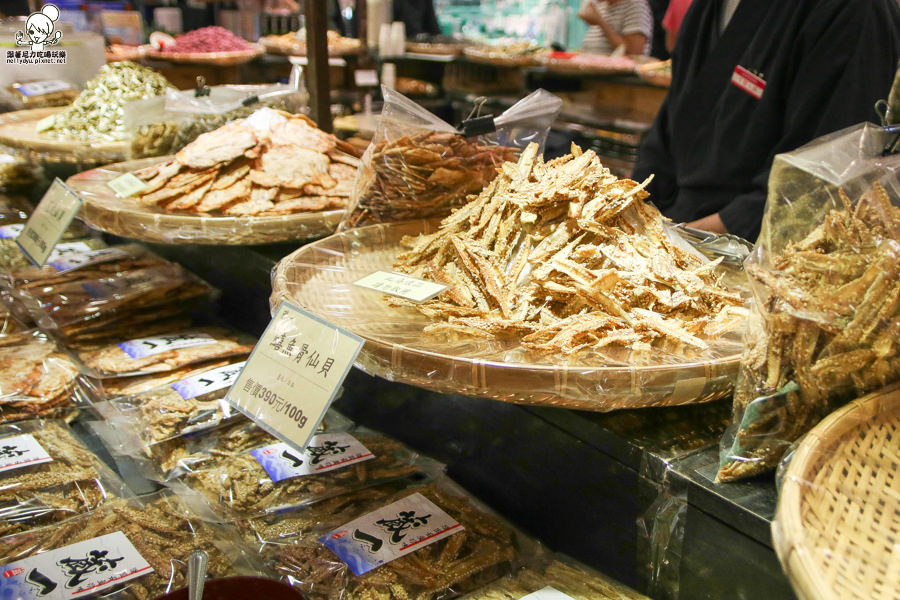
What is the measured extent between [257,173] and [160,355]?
0.39 meters

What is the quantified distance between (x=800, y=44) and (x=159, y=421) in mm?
1413

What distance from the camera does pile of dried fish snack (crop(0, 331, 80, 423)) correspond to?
4.34 feet

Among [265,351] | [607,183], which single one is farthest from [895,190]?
[265,351]

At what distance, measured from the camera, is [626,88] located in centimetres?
355

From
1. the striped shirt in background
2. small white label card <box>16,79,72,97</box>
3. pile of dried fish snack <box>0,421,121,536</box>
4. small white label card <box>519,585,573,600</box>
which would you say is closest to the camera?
small white label card <box>519,585,573,600</box>

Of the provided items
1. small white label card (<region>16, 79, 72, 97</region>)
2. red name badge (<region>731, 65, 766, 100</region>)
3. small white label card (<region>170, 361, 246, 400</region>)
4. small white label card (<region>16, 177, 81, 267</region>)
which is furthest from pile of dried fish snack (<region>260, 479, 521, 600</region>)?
small white label card (<region>16, 79, 72, 97</region>)

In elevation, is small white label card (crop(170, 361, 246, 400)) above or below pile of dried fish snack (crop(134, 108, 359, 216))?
below

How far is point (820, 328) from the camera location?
656 mm

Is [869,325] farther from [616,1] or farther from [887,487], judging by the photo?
[616,1]

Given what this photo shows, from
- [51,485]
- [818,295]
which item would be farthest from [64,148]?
[818,295]

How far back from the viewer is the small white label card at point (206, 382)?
132cm

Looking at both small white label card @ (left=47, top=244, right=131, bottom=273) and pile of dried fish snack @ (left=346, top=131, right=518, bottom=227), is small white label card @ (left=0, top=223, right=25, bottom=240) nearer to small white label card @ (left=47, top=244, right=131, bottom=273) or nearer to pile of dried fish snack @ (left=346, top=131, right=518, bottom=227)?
small white label card @ (left=47, top=244, right=131, bottom=273)

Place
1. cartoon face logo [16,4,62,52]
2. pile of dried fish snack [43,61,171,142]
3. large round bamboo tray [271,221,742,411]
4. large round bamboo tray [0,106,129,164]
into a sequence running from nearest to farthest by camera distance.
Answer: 1. large round bamboo tray [271,221,742,411]
2. large round bamboo tray [0,106,129,164]
3. pile of dried fish snack [43,61,171,142]
4. cartoon face logo [16,4,62,52]

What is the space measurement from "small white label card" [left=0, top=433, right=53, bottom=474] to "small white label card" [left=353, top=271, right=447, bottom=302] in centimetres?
56
